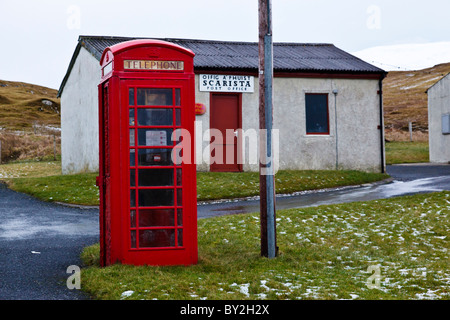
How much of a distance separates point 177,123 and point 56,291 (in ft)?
8.05

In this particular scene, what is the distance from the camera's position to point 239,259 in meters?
7.79

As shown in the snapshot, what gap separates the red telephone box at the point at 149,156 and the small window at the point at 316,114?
16.2m

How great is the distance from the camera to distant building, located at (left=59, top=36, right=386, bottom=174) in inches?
849

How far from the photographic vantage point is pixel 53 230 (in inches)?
438

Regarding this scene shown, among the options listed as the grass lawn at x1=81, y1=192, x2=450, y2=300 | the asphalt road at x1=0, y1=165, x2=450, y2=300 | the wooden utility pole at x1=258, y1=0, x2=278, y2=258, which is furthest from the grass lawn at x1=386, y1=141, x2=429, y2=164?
the wooden utility pole at x1=258, y1=0, x2=278, y2=258

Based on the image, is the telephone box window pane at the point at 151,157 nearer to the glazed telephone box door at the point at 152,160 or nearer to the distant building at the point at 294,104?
the glazed telephone box door at the point at 152,160

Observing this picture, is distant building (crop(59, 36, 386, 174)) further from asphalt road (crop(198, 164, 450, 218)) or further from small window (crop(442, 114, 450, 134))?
small window (crop(442, 114, 450, 134))

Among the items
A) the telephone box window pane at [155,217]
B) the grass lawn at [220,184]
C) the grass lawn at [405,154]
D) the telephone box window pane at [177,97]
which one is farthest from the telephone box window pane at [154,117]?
the grass lawn at [405,154]

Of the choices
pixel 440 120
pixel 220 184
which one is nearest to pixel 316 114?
pixel 220 184

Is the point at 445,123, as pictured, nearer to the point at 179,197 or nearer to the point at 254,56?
the point at 254,56

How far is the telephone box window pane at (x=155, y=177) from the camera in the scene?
7083 millimetres

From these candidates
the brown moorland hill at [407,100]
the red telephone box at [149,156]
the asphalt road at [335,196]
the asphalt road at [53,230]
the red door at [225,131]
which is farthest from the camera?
the brown moorland hill at [407,100]

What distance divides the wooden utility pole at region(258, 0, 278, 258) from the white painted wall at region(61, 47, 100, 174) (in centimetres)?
1448
